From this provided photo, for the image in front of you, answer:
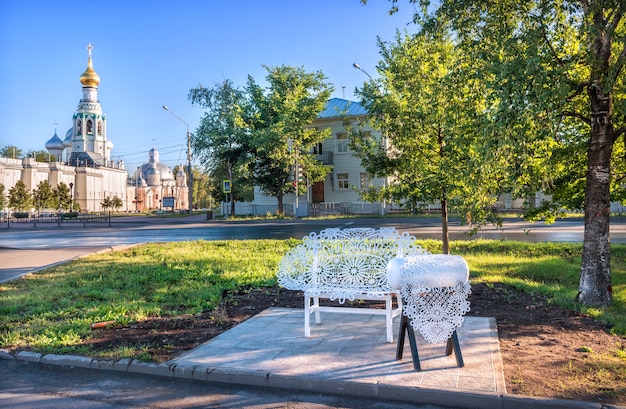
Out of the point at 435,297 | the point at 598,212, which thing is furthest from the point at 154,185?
the point at 435,297

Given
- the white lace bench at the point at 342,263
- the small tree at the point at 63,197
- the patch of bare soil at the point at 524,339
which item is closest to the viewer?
the patch of bare soil at the point at 524,339

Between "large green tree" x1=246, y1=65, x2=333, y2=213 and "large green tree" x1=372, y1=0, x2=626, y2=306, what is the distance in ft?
96.3

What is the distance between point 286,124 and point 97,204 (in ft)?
238

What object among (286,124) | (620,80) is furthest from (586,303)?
(286,124)

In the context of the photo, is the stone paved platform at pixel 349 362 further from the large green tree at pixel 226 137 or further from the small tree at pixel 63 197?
the small tree at pixel 63 197

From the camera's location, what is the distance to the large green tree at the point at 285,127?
38125 mm

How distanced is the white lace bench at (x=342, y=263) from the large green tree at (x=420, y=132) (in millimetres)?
3670

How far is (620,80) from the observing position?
25.6 ft

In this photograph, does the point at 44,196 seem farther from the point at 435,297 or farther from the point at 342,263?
the point at 435,297

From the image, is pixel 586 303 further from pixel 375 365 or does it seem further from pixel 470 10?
pixel 470 10

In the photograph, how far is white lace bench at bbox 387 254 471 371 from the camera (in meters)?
4.87

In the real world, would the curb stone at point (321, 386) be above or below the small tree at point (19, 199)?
below

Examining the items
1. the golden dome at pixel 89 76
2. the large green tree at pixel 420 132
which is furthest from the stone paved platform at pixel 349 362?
the golden dome at pixel 89 76

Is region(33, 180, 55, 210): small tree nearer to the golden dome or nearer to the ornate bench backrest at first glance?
the golden dome
